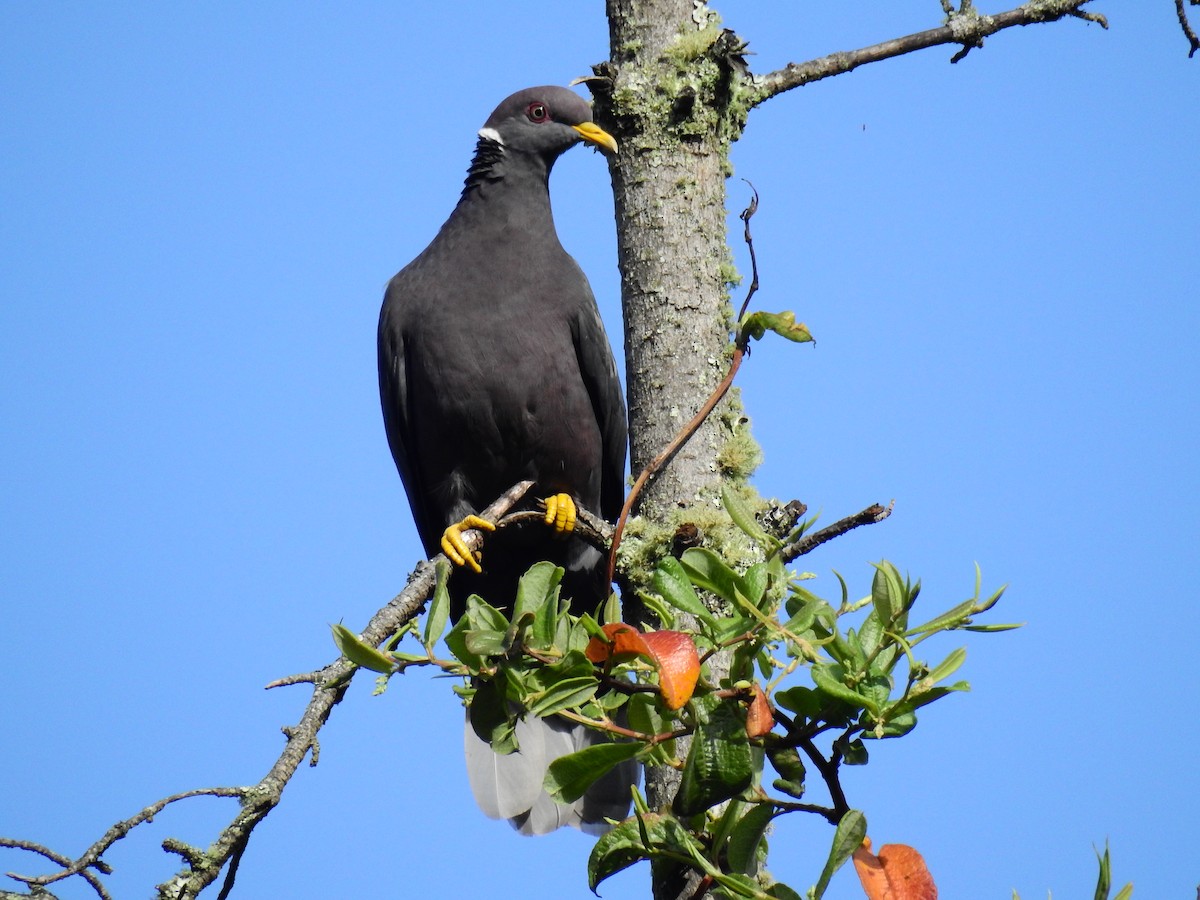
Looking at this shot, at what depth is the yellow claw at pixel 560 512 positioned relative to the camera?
4176mm

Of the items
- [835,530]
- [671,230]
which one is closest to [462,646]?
[835,530]

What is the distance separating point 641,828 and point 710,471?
1754 mm

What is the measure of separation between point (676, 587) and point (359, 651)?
52 centimetres

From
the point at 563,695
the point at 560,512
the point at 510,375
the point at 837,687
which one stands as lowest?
the point at 837,687

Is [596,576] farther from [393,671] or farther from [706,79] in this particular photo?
[393,671]

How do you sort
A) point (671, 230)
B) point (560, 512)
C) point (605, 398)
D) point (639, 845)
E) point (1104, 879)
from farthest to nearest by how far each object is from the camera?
point (605, 398)
point (560, 512)
point (671, 230)
point (639, 845)
point (1104, 879)

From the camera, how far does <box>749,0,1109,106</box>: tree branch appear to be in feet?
12.8

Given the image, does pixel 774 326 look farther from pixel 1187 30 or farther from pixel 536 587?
pixel 1187 30

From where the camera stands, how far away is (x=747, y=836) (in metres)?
1.87

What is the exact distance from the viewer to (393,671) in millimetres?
1937

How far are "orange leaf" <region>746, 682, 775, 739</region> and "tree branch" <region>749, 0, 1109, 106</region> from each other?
2.61m

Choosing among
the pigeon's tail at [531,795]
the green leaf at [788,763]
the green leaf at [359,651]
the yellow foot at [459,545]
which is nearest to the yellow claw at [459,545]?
the yellow foot at [459,545]

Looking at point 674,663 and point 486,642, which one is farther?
point 486,642

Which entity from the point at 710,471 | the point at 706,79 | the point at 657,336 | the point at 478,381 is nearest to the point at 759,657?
the point at 710,471
